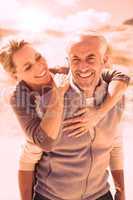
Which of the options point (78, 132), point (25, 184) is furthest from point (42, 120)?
point (25, 184)

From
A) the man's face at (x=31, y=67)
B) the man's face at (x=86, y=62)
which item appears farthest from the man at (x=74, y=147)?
the man's face at (x=31, y=67)

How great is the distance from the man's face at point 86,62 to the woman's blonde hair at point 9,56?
24cm

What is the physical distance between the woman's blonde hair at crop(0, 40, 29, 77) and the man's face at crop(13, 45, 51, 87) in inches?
0.6

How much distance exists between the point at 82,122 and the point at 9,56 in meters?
0.43

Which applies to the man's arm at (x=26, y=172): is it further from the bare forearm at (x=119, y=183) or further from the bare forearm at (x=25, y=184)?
the bare forearm at (x=119, y=183)

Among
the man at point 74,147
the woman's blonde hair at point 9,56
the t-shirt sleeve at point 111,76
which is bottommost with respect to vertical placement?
the man at point 74,147

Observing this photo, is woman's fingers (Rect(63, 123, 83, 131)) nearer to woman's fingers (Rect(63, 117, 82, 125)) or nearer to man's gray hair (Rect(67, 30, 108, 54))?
woman's fingers (Rect(63, 117, 82, 125))

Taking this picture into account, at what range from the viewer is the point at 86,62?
1852 millimetres

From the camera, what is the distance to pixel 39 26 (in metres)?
1.91

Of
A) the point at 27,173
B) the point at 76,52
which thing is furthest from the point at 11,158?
the point at 76,52

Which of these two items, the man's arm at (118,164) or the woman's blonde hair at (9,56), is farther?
the man's arm at (118,164)

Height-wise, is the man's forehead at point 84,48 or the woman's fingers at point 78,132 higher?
the man's forehead at point 84,48

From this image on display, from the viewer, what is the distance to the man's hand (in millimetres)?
1847

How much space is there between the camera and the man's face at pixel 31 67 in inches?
70.7
